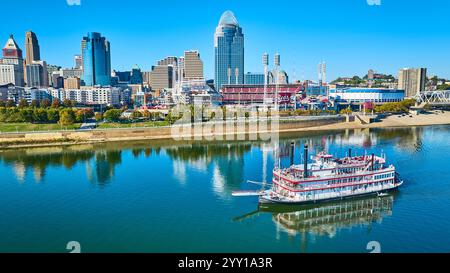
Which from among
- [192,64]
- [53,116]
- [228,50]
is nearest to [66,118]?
[53,116]

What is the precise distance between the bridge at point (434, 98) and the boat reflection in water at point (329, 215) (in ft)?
156

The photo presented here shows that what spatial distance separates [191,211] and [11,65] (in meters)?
67.2

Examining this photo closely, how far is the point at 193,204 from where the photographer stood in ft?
46.7

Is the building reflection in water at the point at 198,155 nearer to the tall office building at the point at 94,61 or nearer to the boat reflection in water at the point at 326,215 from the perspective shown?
the boat reflection in water at the point at 326,215

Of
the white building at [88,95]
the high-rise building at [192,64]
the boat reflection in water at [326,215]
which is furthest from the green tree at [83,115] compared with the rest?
the high-rise building at [192,64]

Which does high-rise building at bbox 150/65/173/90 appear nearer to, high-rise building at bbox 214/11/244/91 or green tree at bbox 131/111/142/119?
high-rise building at bbox 214/11/244/91

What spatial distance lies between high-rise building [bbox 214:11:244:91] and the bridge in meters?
39.4

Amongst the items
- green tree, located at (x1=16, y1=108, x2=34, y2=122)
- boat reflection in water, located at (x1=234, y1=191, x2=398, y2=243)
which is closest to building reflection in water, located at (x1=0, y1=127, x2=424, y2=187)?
boat reflection in water, located at (x1=234, y1=191, x2=398, y2=243)

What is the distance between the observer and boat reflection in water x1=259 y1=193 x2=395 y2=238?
12.2 m

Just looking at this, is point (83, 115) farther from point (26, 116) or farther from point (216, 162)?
point (216, 162)

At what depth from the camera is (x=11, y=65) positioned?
67500 mm

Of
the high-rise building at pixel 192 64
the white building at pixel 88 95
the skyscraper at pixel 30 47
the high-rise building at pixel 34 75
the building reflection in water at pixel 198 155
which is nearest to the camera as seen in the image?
the building reflection in water at pixel 198 155

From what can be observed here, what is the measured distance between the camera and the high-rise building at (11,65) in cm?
6806
